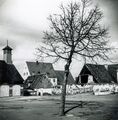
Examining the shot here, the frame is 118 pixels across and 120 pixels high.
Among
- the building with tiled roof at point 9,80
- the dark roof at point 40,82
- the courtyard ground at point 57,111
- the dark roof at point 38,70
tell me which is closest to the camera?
the courtyard ground at point 57,111

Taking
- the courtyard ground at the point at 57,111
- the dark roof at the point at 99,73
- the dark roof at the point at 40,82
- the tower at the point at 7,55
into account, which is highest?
the tower at the point at 7,55

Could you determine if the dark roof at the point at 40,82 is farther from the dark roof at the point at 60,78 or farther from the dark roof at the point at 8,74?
the dark roof at the point at 60,78

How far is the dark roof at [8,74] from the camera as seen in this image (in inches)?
1145

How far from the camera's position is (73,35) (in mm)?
11070

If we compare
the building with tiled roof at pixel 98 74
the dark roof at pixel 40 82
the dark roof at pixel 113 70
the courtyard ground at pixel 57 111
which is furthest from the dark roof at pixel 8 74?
the courtyard ground at pixel 57 111

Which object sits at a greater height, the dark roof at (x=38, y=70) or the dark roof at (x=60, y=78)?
the dark roof at (x=38, y=70)

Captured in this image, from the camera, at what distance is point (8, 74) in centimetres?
3008

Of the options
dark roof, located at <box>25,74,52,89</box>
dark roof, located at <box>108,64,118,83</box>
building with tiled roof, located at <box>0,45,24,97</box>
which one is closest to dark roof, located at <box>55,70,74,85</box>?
dark roof, located at <box>108,64,118,83</box>

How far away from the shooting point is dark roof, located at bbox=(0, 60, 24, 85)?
2907 cm

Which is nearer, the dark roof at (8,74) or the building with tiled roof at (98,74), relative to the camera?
the dark roof at (8,74)

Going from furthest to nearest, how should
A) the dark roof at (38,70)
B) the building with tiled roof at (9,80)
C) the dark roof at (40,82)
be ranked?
the dark roof at (38,70), the dark roof at (40,82), the building with tiled roof at (9,80)

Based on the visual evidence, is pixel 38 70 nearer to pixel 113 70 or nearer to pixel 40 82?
pixel 40 82

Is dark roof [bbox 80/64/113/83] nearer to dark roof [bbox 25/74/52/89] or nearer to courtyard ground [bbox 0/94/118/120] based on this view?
dark roof [bbox 25/74/52/89]

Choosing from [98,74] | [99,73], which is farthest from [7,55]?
[99,73]
